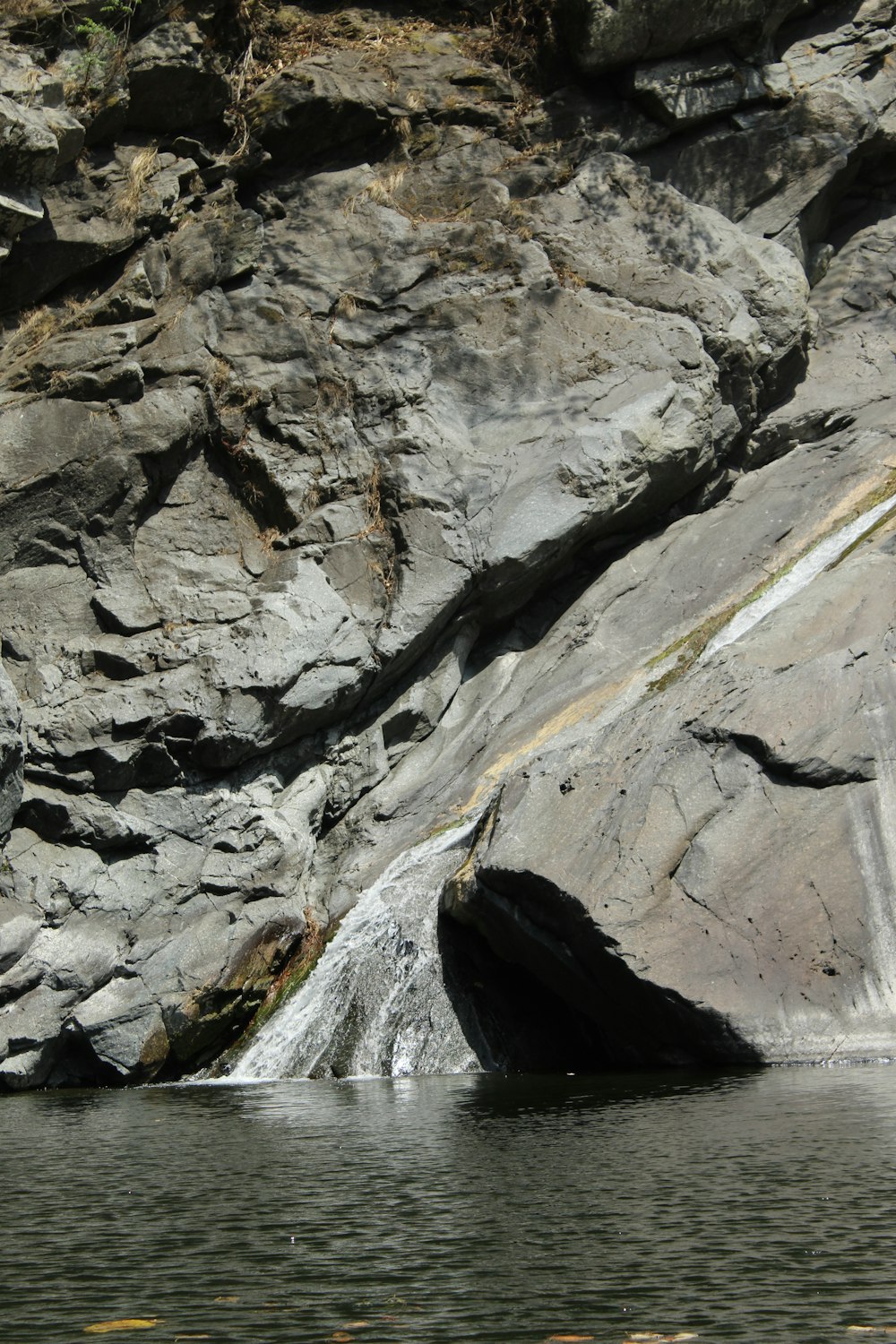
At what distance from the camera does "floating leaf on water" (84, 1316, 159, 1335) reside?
15.4 feet

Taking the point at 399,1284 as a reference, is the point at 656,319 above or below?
above

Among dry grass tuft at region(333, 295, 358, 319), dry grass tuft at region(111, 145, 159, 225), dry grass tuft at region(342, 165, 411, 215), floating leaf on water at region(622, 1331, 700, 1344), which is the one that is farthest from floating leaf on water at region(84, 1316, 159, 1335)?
dry grass tuft at region(342, 165, 411, 215)

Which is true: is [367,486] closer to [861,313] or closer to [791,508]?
[791,508]

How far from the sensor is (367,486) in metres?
17.3

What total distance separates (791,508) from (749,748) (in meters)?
6.73

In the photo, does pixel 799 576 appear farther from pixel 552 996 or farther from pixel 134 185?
pixel 134 185

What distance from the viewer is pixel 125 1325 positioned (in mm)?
4754

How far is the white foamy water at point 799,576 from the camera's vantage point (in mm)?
15531

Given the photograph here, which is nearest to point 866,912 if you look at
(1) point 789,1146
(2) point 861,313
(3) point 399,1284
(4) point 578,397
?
(1) point 789,1146

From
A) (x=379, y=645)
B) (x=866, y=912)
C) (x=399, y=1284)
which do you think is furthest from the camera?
(x=379, y=645)

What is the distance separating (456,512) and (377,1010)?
22.4 feet

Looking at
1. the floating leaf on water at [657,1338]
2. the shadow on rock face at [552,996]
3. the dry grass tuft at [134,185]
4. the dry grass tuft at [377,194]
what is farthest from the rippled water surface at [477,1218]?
the dry grass tuft at [377,194]

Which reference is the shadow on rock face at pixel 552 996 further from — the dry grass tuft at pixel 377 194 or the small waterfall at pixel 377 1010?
the dry grass tuft at pixel 377 194

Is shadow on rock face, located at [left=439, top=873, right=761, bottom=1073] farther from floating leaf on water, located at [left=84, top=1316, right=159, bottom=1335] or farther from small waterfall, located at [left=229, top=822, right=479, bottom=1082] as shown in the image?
floating leaf on water, located at [left=84, top=1316, right=159, bottom=1335]
